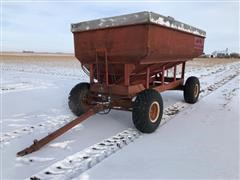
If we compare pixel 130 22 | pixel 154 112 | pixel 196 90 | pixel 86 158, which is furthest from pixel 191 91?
pixel 86 158

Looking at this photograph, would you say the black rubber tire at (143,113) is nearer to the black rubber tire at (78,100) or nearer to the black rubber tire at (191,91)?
the black rubber tire at (78,100)

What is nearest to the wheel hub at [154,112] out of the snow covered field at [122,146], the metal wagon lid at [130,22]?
the snow covered field at [122,146]

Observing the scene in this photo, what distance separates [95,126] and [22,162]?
4.45 feet

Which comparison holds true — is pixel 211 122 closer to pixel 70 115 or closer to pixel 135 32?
pixel 135 32

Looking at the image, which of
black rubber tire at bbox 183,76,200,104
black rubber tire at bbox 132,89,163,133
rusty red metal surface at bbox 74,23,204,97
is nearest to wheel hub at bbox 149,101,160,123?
black rubber tire at bbox 132,89,163,133

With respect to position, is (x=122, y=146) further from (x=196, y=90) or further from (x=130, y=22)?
(x=196, y=90)

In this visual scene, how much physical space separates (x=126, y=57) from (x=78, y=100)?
1.18 meters

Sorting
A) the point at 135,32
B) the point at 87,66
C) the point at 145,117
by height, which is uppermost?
the point at 135,32

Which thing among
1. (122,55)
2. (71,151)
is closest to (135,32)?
(122,55)

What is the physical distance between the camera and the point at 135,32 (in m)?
3.20

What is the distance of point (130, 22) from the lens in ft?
10.5

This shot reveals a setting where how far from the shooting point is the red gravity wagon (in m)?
3.17

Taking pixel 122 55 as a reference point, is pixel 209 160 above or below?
below

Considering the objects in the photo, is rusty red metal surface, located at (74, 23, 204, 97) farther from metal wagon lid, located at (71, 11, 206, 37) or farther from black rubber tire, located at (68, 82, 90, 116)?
black rubber tire, located at (68, 82, 90, 116)
